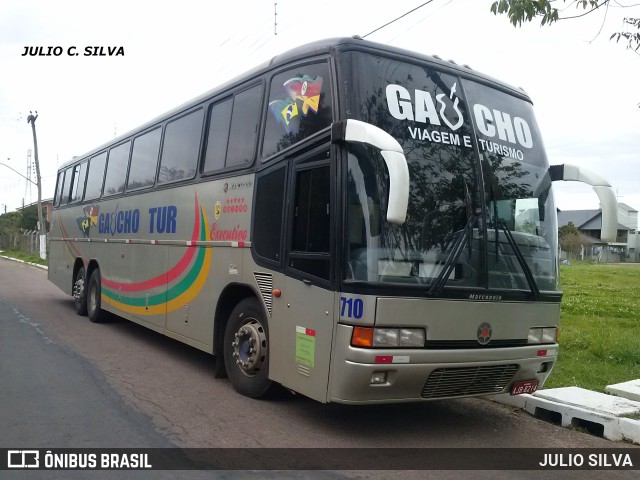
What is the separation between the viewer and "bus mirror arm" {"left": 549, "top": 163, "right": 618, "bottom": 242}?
18.7ft

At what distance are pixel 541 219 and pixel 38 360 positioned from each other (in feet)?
21.3

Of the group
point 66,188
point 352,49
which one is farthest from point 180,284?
point 66,188

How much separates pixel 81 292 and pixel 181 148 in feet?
18.9

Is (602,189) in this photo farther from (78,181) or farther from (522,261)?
(78,181)

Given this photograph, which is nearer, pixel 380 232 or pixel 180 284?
pixel 380 232

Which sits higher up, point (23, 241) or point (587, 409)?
point (23, 241)

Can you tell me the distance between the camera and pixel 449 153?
18.1ft

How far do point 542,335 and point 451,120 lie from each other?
215 centimetres

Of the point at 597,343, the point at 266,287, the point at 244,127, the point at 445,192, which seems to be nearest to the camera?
the point at 445,192

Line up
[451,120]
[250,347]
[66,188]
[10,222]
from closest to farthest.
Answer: [451,120], [250,347], [66,188], [10,222]

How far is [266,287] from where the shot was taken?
6148mm

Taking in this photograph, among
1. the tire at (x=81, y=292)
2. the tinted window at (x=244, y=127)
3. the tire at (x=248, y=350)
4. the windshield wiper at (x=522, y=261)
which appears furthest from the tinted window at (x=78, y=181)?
the windshield wiper at (x=522, y=261)

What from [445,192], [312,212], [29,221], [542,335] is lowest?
[542,335]

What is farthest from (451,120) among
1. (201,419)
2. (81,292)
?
(81,292)
